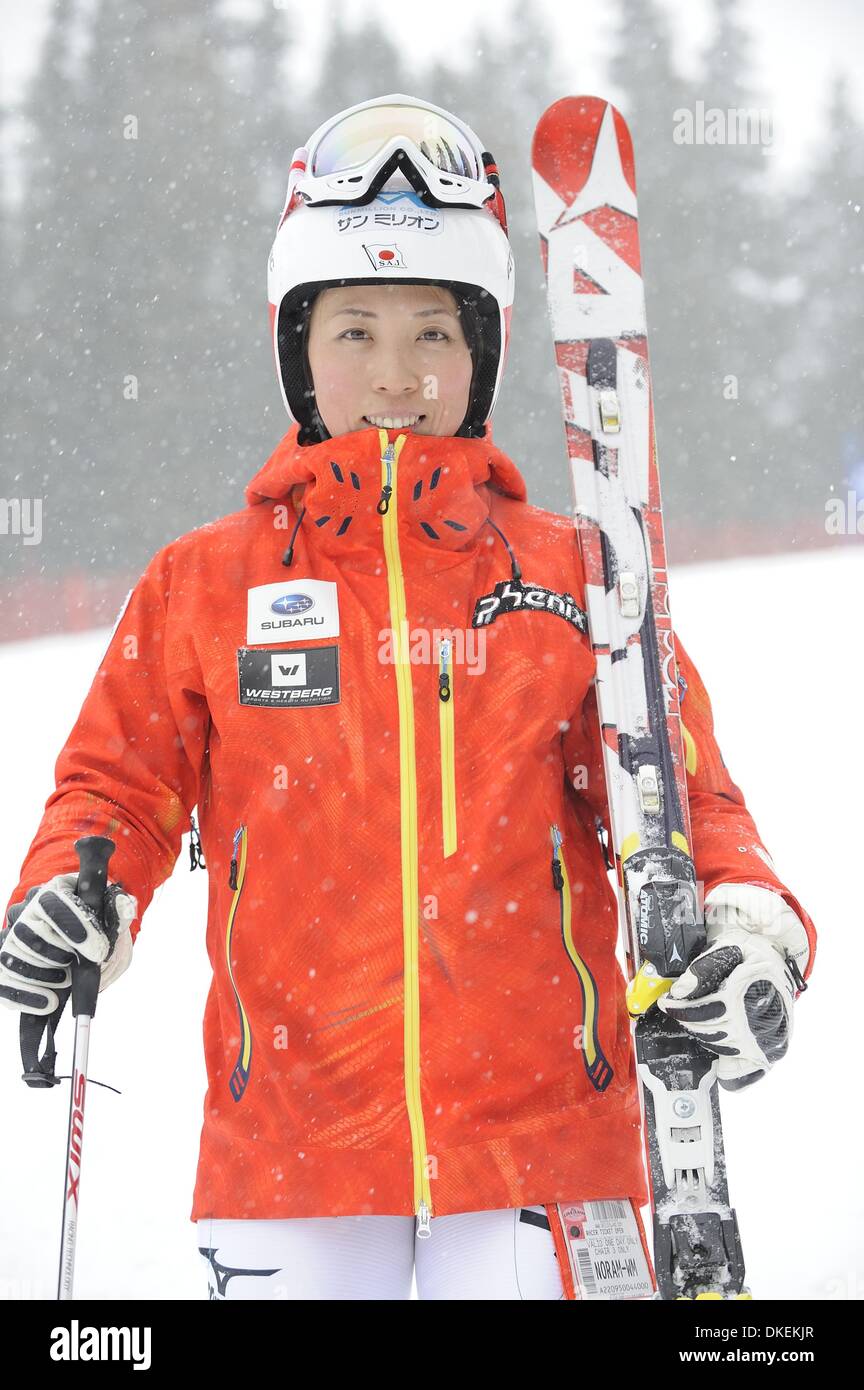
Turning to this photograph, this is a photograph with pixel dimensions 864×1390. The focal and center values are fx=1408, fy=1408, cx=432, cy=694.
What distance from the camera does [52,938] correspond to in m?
2.19

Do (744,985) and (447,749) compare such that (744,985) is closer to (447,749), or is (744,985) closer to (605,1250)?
(605,1250)

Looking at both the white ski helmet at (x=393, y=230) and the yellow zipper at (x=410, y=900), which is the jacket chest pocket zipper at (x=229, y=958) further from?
the white ski helmet at (x=393, y=230)

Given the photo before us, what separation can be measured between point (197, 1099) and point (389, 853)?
129 inches

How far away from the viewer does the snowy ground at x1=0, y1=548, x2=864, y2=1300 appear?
13.6ft

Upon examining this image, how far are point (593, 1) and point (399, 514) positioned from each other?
19849mm

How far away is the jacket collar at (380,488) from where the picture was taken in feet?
7.70

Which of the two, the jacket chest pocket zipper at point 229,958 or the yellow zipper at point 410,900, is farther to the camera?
the jacket chest pocket zipper at point 229,958

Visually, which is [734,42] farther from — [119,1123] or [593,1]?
[119,1123]

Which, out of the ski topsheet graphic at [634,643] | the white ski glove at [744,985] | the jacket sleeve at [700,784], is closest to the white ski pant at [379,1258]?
the ski topsheet graphic at [634,643]

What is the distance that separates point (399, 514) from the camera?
7.73 ft
